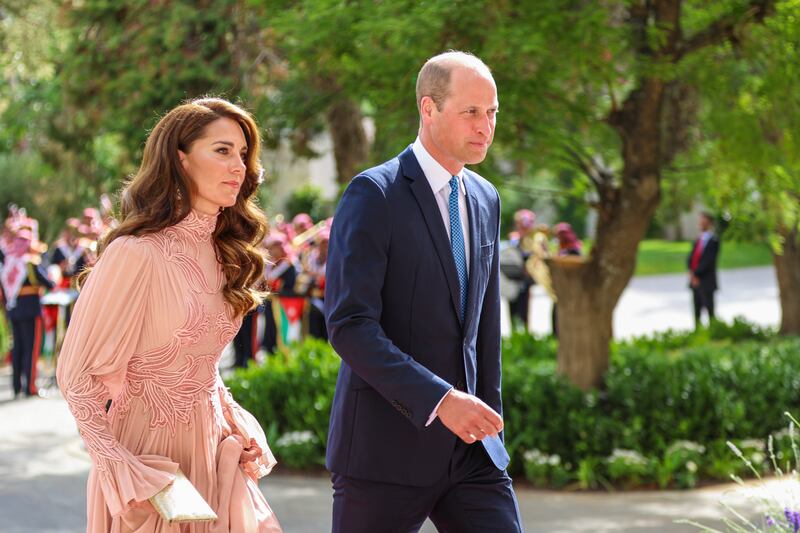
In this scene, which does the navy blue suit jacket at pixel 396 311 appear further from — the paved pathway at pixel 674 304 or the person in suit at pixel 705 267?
the person in suit at pixel 705 267

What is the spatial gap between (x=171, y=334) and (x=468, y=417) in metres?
0.90

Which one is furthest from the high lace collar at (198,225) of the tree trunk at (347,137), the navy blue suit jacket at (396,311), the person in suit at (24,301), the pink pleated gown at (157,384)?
the person in suit at (24,301)

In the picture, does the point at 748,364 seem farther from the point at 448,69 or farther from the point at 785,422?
the point at 448,69

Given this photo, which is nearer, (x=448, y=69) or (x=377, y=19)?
(x=448, y=69)

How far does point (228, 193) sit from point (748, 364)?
23.1 ft

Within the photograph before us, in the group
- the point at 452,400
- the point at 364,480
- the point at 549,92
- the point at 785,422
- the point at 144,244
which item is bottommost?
the point at 785,422

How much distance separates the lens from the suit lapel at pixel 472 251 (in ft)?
12.2

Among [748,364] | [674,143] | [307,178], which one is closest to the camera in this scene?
[748,364]

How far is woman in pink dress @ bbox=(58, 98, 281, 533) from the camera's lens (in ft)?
11.3

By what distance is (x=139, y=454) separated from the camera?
142 inches

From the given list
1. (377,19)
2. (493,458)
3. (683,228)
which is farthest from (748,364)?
(683,228)

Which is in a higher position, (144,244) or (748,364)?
(144,244)

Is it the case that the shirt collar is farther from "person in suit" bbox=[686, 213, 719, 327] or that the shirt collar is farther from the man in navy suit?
"person in suit" bbox=[686, 213, 719, 327]

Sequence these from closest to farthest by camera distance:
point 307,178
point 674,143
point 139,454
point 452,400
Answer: point 452,400, point 139,454, point 674,143, point 307,178
